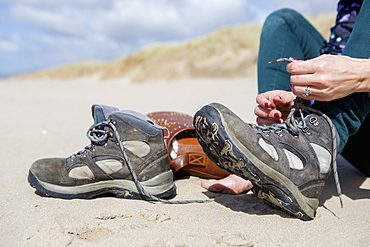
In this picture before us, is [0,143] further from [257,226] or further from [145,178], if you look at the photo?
[257,226]

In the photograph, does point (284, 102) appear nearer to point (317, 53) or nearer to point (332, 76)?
point (332, 76)

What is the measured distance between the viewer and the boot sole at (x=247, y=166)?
99cm

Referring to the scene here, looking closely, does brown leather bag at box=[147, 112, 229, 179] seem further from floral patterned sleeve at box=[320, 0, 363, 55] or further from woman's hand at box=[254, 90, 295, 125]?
floral patterned sleeve at box=[320, 0, 363, 55]

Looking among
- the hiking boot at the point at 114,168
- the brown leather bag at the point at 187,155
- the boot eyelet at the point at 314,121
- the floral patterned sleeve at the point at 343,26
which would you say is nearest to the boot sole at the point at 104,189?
the hiking boot at the point at 114,168

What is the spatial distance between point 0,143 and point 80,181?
47.0 inches

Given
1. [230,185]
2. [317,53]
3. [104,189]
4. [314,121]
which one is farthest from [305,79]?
[317,53]

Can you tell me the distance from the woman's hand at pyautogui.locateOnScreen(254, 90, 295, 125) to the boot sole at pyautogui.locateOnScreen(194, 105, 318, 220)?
0.32 m

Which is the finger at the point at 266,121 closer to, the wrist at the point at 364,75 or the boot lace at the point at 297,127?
the boot lace at the point at 297,127

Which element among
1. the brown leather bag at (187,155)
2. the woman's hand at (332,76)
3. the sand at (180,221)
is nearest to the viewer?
the sand at (180,221)

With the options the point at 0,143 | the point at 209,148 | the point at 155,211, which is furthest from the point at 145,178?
the point at 0,143

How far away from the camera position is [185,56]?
10.6 meters

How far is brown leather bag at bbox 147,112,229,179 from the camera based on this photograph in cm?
139

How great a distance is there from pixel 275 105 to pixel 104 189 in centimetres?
69

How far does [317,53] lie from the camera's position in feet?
5.87
